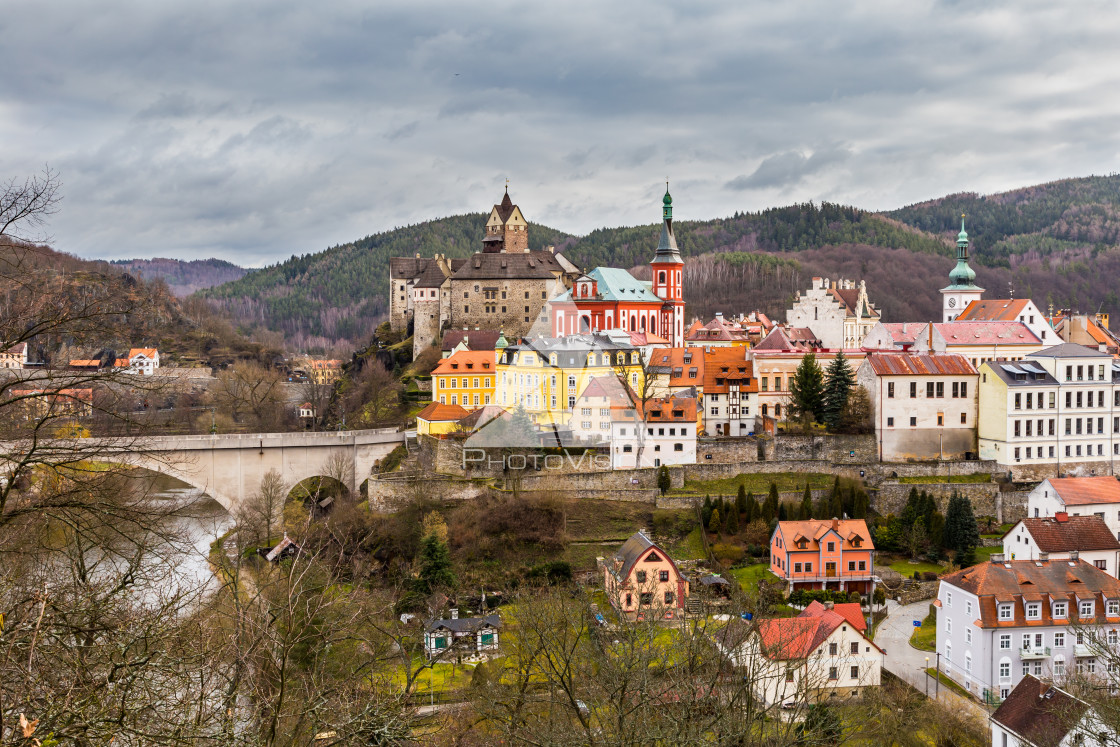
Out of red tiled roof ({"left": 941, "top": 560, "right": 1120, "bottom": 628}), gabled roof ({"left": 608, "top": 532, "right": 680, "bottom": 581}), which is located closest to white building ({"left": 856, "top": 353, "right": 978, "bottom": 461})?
red tiled roof ({"left": 941, "top": 560, "right": 1120, "bottom": 628})

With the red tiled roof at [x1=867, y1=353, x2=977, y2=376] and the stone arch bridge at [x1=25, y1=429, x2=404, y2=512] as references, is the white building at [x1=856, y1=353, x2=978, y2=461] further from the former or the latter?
the stone arch bridge at [x1=25, y1=429, x2=404, y2=512]

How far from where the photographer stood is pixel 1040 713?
74.0 ft

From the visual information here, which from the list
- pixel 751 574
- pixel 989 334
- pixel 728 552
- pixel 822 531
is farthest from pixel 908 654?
pixel 989 334

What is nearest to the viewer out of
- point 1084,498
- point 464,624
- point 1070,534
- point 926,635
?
point 464,624

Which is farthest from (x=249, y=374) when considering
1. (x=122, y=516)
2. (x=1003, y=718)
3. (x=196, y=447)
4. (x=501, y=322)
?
(x=122, y=516)

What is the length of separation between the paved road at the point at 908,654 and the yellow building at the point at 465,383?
2250cm

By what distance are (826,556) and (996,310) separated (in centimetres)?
2682

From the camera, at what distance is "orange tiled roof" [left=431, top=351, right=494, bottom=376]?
1967 inches

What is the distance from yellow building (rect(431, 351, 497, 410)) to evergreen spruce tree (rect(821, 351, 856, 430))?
15.9 metres

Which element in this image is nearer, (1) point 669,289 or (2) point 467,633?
(2) point 467,633

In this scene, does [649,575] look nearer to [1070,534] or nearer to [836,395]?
[1070,534]

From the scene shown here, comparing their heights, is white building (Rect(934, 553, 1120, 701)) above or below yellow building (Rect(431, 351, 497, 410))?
below

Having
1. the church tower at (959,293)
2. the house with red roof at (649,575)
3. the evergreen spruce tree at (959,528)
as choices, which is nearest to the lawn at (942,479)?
the evergreen spruce tree at (959,528)

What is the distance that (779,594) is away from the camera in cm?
3453
